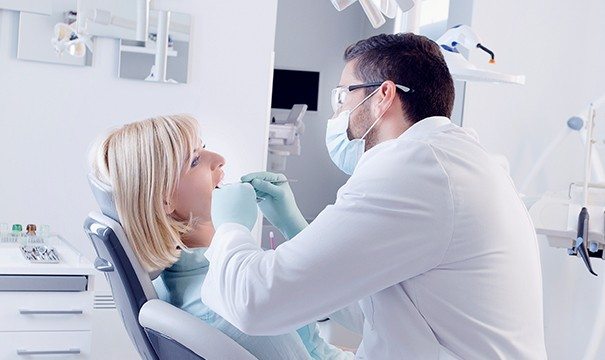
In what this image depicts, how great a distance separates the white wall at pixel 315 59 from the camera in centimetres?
666

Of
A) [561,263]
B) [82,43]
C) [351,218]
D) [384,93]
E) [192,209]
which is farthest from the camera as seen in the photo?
[561,263]

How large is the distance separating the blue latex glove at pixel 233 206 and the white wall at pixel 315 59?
5.14m

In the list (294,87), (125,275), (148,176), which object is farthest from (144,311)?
(294,87)

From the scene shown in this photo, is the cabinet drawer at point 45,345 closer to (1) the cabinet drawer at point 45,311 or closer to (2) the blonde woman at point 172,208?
(1) the cabinet drawer at point 45,311

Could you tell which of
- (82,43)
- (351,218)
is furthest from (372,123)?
(82,43)

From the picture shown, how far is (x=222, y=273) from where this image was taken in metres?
1.34

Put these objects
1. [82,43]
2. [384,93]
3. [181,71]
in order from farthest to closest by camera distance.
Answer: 1. [181,71]
2. [82,43]
3. [384,93]

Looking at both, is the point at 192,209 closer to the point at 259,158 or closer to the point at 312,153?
the point at 259,158

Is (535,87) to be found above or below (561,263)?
above

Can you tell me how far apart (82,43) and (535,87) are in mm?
2185

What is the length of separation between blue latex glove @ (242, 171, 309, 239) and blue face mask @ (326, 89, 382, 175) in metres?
0.15

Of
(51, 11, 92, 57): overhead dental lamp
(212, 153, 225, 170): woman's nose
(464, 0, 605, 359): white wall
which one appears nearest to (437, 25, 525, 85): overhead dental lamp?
(212, 153, 225, 170): woman's nose

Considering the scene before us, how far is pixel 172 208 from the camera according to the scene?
1779mm

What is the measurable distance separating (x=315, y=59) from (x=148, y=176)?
16.9ft
